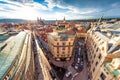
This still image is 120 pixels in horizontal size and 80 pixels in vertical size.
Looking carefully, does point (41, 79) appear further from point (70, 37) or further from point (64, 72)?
point (70, 37)

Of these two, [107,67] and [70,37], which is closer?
[107,67]

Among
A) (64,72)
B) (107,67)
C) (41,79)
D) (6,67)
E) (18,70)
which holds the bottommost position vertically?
(64,72)

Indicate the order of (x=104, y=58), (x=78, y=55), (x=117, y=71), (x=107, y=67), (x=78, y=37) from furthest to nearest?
(x=78, y=37)
(x=78, y=55)
(x=104, y=58)
(x=107, y=67)
(x=117, y=71)

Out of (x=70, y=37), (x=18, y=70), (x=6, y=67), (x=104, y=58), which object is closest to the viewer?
(x=6, y=67)

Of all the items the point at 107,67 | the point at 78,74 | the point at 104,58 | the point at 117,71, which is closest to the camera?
the point at 117,71

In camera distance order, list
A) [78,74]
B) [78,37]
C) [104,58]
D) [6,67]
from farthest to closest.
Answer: [78,37] < [78,74] < [104,58] < [6,67]

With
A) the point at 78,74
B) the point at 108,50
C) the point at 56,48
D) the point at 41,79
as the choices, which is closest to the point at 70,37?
the point at 56,48

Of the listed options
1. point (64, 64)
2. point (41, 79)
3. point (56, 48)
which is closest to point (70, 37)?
point (56, 48)

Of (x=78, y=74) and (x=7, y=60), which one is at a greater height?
(x=7, y=60)

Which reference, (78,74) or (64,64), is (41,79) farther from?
(64,64)
